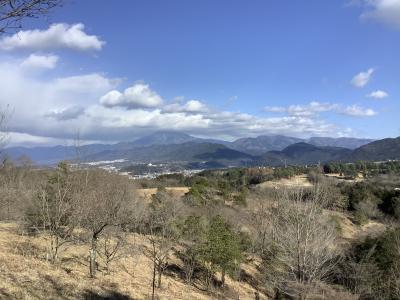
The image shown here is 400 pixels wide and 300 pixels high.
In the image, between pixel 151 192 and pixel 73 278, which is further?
pixel 151 192

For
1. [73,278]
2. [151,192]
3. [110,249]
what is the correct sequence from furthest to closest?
[151,192], [110,249], [73,278]

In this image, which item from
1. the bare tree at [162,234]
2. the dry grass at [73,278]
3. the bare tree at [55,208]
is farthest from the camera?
the bare tree at [162,234]

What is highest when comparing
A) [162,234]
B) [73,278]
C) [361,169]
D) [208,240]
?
[162,234]

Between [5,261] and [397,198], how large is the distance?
69.0 metres

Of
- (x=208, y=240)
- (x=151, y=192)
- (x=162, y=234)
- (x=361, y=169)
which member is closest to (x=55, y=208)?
(x=162, y=234)

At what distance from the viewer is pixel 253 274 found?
40.6m

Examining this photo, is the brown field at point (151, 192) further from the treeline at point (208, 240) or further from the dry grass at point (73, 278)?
the dry grass at point (73, 278)

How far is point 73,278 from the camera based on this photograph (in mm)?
20734

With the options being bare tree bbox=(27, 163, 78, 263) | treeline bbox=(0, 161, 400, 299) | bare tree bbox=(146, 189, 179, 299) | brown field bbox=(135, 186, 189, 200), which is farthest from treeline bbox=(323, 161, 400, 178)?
bare tree bbox=(27, 163, 78, 263)

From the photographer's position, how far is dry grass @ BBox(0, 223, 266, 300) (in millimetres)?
16922

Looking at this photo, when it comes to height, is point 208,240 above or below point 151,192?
above

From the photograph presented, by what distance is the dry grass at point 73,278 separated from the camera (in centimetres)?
1692

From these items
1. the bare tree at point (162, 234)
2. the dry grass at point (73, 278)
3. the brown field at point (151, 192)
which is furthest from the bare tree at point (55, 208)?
the brown field at point (151, 192)

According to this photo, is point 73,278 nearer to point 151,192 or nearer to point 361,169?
point 151,192
